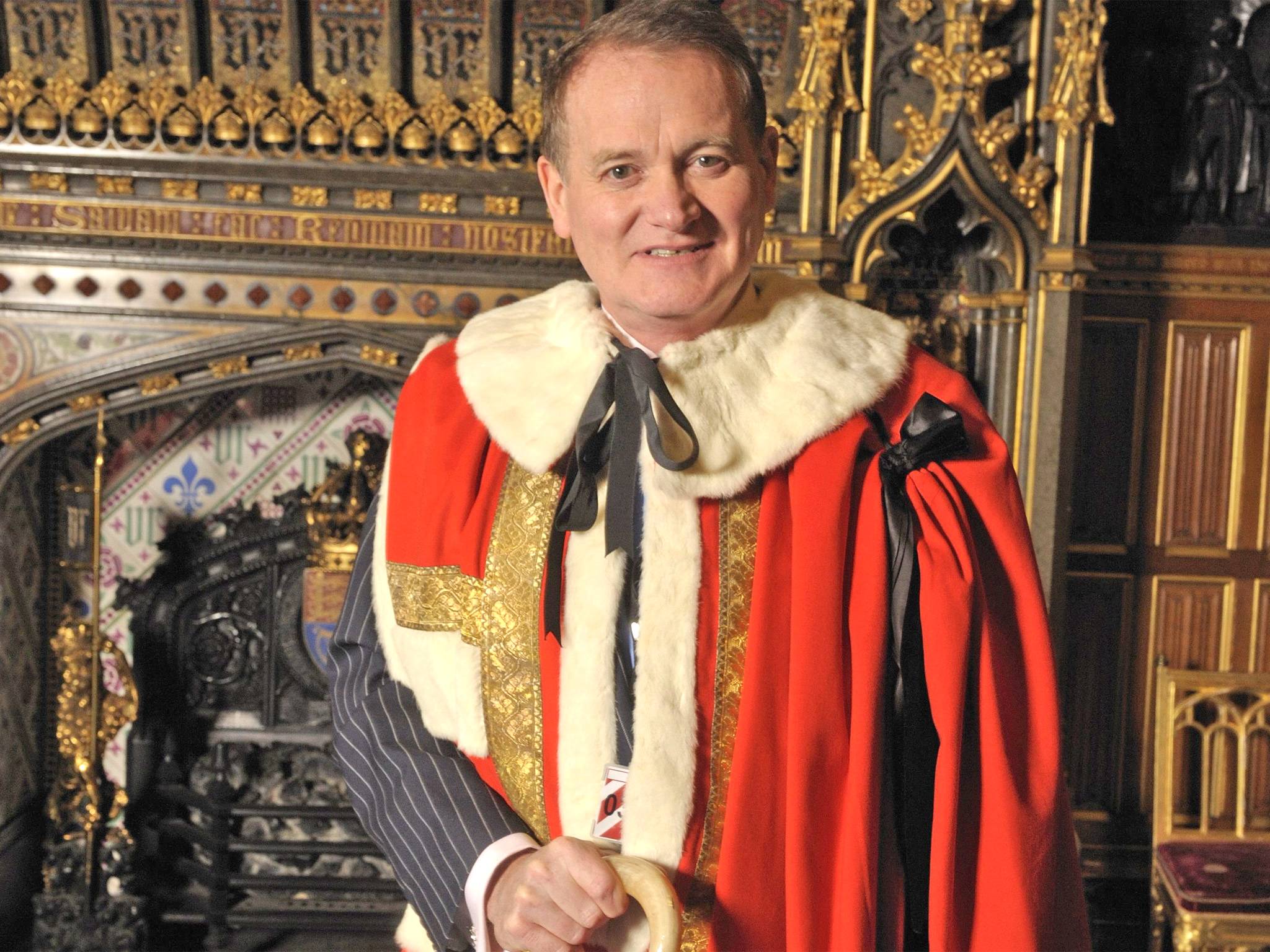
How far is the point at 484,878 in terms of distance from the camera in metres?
1.05

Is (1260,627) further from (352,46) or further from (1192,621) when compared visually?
(352,46)

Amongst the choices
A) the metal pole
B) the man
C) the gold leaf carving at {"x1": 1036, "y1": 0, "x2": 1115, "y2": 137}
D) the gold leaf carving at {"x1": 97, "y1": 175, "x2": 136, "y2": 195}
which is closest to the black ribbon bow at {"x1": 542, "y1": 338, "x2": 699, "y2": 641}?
the man

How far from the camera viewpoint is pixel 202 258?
273cm

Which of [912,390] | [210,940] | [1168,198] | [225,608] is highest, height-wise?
→ [1168,198]

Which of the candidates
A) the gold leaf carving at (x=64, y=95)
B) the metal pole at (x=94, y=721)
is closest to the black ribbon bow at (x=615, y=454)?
the gold leaf carving at (x=64, y=95)

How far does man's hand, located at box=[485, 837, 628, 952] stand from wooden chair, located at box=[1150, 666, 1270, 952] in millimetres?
2101

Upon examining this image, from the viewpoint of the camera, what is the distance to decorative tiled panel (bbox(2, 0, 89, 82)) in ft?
8.70

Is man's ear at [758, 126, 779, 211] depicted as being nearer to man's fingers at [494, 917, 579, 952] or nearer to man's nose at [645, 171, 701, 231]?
man's nose at [645, 171, 701, 231]

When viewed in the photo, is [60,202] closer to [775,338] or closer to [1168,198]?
[775,338]

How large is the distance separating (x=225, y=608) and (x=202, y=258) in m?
1.02

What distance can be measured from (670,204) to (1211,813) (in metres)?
2.58

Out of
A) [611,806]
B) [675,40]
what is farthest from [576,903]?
[675,40]

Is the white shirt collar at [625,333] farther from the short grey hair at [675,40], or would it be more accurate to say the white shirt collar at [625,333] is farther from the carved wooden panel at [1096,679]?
the carved wooden panel at [1096,679]

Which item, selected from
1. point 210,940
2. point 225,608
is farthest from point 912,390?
point 210,940
